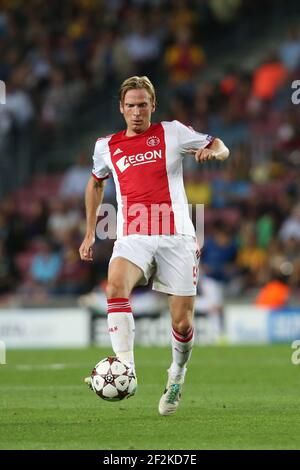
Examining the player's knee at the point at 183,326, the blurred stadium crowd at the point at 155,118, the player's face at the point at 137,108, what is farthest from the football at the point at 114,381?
the blurred stadium crowd at the point at 155,118

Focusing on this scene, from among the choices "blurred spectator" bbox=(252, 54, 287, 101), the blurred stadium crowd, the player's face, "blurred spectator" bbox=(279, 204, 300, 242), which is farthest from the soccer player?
"blurred spectator" bbox=(252, 54, 287, 101)

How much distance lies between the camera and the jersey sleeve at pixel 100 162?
8.98 metres

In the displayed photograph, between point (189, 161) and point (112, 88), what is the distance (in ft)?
10.2

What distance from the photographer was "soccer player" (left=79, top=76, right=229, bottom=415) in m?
8.69

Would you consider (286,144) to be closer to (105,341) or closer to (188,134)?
(105,341)

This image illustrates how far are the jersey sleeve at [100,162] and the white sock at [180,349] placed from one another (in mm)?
1327

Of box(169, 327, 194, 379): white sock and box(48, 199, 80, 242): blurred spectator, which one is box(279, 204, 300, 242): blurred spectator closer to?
box(48, 199, 80, 242): blurred spectator

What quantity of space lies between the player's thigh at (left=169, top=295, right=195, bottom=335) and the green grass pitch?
2.16 feet

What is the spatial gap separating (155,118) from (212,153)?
1337 cm

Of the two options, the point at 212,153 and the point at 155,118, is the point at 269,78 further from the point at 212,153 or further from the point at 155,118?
the point at 212,153

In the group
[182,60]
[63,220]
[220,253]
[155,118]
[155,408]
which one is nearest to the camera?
[155,408]

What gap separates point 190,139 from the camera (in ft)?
29.1

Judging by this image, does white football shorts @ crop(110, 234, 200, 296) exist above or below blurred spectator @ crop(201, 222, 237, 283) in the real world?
below

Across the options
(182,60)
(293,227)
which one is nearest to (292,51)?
(182,60)
